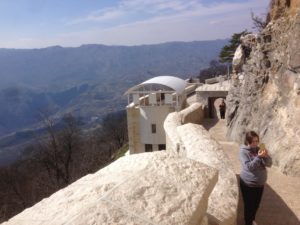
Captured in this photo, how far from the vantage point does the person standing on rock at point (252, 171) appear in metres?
5.02

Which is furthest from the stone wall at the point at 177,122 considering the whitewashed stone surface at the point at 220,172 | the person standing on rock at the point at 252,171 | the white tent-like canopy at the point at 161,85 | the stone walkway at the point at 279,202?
the white tent-like canopy at the point at 161,85

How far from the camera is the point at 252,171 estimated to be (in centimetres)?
507

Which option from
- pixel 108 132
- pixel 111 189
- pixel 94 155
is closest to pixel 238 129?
pixel 111 189

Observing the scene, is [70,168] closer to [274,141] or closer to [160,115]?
[160,115]

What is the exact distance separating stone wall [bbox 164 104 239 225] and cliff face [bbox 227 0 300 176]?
282 centimetres

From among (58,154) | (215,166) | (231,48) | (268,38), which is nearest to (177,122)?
(268,38)

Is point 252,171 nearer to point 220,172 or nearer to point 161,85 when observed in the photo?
point 220,172

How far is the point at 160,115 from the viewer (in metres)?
26.6

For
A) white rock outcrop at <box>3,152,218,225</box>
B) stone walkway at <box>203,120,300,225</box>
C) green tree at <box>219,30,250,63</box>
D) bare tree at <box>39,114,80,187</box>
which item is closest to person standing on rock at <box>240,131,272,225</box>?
stone walkway at <box>203,120,300,225</box>

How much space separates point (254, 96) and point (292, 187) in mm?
6032

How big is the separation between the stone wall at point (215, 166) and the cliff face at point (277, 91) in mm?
2816

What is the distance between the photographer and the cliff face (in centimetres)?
956

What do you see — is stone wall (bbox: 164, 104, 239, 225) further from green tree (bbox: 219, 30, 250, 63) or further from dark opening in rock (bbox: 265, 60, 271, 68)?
green tree (bbox: 219, 30, 250, 63)

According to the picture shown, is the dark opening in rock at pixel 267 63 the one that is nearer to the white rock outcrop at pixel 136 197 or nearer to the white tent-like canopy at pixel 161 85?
the white rock outcrop at pixel 136 197
